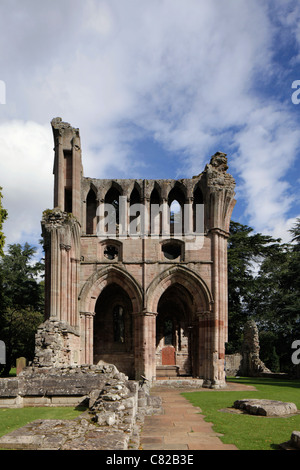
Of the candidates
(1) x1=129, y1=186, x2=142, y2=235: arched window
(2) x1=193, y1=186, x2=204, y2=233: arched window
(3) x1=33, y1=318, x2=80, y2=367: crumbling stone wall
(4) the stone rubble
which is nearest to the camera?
(4) the stone rubble

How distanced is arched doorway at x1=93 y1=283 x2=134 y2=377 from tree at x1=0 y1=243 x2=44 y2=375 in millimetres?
5805

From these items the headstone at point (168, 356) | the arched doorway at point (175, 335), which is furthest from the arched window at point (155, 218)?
the headstone at point (168, 356)

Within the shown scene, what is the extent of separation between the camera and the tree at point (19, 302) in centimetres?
3162

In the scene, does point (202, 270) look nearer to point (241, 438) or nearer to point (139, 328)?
point (139, 328)

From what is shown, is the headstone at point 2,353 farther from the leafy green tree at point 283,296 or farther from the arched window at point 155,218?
the leafy green tree at point 283,296

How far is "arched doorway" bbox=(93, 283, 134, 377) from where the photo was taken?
25.6 metres

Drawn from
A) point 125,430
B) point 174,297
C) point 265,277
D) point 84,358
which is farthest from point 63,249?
point 265,277

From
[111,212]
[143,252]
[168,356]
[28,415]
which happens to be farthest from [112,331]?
[28,415]

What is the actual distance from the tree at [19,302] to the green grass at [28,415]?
52.3 ft

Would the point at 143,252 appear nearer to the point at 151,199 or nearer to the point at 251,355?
the point at 151,199

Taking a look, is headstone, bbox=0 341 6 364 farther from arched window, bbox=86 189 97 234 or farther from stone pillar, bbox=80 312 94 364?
arched window, bbox=86 189 97 234

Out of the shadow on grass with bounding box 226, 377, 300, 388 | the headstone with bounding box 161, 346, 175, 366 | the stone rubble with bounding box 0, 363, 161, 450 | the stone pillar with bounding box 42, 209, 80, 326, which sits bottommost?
the shadow on grass with bounding box 226, 377, 300, 388

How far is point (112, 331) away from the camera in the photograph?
86.3 ft

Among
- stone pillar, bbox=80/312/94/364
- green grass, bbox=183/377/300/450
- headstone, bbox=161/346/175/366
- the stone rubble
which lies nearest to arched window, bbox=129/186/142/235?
stone pillar, bbox=80/312/94/364
